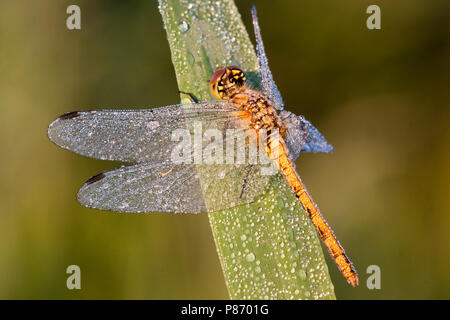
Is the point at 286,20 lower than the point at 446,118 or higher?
higher

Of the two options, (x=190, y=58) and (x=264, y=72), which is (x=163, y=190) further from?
(x=264, y=72)

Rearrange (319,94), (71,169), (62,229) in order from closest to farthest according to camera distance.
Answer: (62,229) < (71,169) < (319,94)

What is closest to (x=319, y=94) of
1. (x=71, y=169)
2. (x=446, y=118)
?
(x=446, y=118)

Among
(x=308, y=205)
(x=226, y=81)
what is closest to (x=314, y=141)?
(x=308, y=205)

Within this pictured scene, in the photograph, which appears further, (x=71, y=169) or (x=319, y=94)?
(x=319, y=94)

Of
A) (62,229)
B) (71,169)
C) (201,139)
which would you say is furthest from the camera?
(71,169)

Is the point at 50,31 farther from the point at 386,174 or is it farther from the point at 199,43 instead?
the point at 386,174

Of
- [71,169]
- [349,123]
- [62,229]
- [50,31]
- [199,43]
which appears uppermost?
[50,31]
